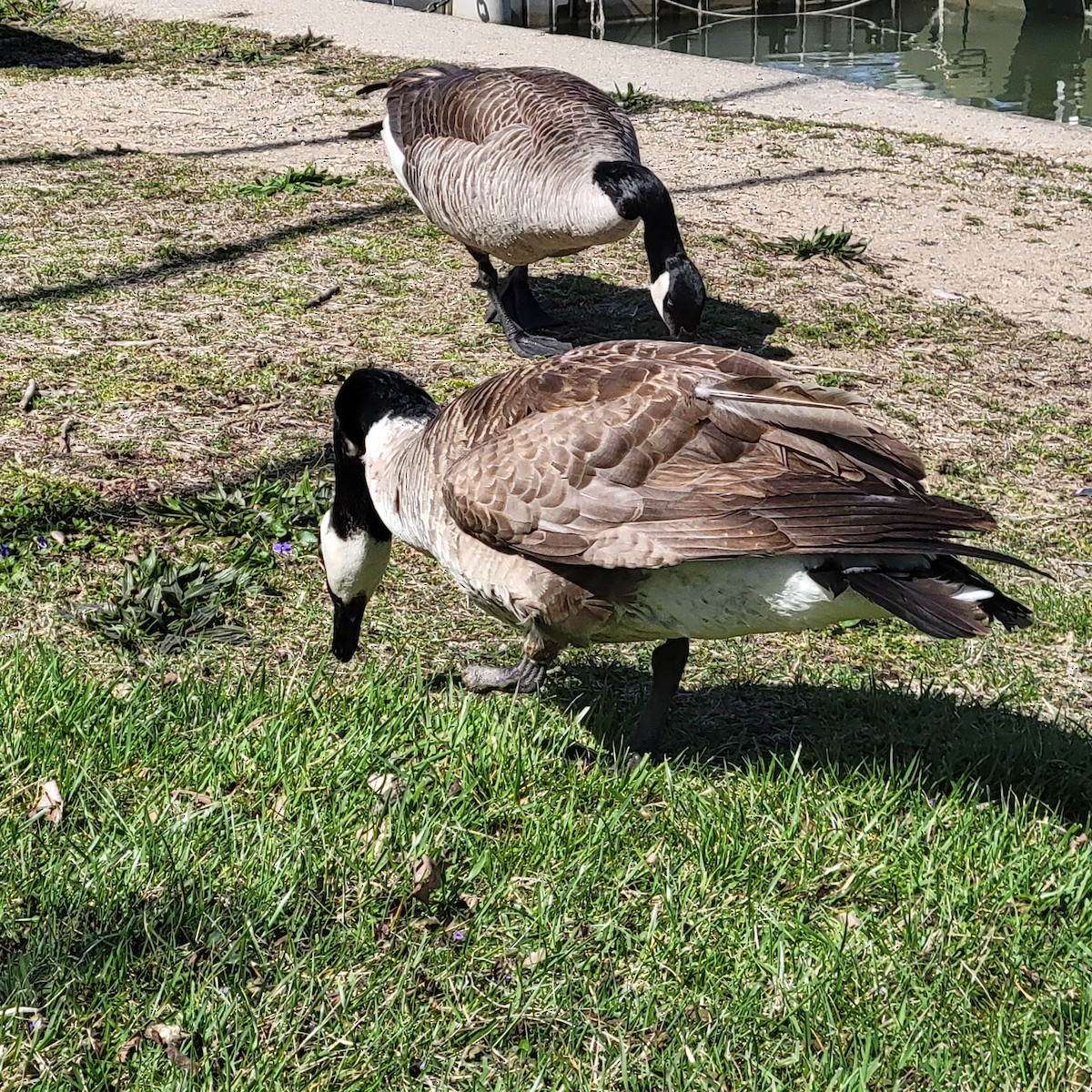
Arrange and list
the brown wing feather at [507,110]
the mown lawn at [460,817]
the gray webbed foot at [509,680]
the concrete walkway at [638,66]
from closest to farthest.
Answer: the mown lawn at [460,817], the gray webbed foot at [509,680], the brown wing feather at [507,110], the concrete walkway at [638,66]

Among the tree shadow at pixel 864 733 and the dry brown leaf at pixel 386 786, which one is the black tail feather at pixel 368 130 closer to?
the tree shadow at pixel 864 733

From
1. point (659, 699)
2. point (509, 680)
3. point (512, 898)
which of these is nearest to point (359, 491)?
point (509, 680)

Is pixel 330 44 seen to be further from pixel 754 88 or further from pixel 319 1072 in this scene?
pixel 319 1072

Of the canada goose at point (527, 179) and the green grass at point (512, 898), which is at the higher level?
the canada goose at point (527, 179)

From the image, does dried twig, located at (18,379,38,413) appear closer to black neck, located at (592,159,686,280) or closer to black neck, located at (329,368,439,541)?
black neck, located at (329,368,439,541)

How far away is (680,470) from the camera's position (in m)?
3.12

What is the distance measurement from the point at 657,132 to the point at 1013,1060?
28.3 ft

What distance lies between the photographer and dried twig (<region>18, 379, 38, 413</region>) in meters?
5.52

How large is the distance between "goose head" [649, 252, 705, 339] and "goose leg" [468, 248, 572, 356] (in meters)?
0.58

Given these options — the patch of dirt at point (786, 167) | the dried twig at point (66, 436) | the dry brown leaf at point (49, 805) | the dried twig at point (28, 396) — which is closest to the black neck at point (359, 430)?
the dry brown leaf at point (49, 805)

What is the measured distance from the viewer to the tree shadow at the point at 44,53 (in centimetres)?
1168

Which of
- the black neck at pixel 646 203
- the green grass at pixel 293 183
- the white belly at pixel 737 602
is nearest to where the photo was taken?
the white belly at pixel 737 602

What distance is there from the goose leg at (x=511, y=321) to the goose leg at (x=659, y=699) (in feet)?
10.1

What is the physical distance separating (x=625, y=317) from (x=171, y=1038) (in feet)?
17.7
